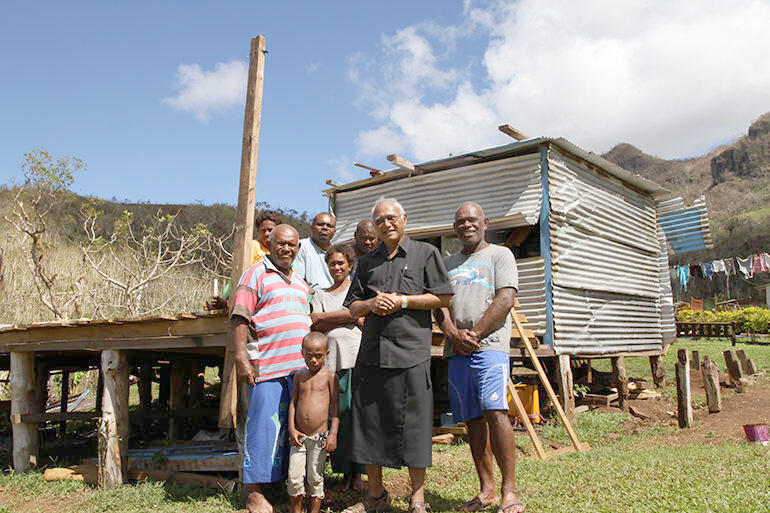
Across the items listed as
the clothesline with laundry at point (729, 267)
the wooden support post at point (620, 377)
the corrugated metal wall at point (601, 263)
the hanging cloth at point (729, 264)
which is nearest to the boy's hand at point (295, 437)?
the corrugated metal wall at point (601, 263)

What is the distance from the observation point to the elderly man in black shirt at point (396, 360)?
11.4ft

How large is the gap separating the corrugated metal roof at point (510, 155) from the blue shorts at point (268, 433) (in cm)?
666

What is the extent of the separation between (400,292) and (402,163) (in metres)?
6.75

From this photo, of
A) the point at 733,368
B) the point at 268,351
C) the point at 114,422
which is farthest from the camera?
the point at 733,368

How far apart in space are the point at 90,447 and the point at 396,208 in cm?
680

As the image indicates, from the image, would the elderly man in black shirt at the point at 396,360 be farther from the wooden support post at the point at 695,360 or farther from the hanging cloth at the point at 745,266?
the hanging cloth at the point at 745,266

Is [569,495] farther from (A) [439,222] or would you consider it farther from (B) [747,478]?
(A) [439,222]

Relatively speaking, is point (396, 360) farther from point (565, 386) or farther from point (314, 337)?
point (565, 386)

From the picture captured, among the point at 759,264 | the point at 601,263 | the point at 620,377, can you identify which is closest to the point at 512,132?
the point at 601,263

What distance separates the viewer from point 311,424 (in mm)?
3766

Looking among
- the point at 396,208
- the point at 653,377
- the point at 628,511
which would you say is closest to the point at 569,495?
the point at 628,511

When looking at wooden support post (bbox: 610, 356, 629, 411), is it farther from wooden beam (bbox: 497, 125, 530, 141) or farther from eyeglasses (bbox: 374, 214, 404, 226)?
eyeglasses (bbox: 374, 214, 404, 226)

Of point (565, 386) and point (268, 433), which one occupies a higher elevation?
point (268, 433)

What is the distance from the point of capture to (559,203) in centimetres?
951
